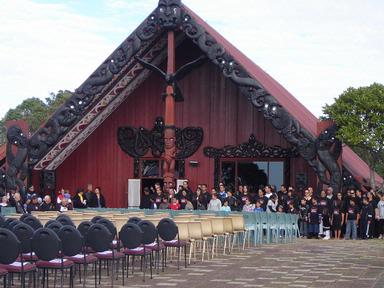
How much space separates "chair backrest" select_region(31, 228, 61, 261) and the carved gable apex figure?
20132 mm

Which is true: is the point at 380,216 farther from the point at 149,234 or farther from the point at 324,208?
the point at 149,234

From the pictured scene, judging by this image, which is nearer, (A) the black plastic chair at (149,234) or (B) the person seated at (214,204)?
(A) the black plastic chair at (149,234)

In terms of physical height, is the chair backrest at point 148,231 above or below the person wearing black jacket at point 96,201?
below

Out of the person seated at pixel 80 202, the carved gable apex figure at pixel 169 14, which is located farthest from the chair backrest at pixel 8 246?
the carved gable apex figure at pixel 169 14

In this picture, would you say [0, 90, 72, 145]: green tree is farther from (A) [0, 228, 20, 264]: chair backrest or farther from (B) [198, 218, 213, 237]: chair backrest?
(A) [0, 228, 20, 264]: chair backrest

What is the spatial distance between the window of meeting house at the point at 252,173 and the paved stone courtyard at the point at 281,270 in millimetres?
11548

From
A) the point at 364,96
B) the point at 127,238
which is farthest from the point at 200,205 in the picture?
the point at 127,238

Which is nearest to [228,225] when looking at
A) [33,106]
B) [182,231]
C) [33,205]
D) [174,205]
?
[182,231]

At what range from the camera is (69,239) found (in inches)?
480

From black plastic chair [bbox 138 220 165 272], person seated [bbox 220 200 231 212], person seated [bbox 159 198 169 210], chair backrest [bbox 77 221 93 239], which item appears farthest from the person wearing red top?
chair backrest [bbox 77 221 93 239]

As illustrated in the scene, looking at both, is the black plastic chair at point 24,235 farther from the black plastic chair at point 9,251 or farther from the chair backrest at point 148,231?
the chair backrest at point 148,231

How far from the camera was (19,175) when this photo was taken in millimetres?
31156

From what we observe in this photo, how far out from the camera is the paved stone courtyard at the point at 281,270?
13641 mm

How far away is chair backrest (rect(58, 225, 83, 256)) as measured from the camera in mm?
12180
